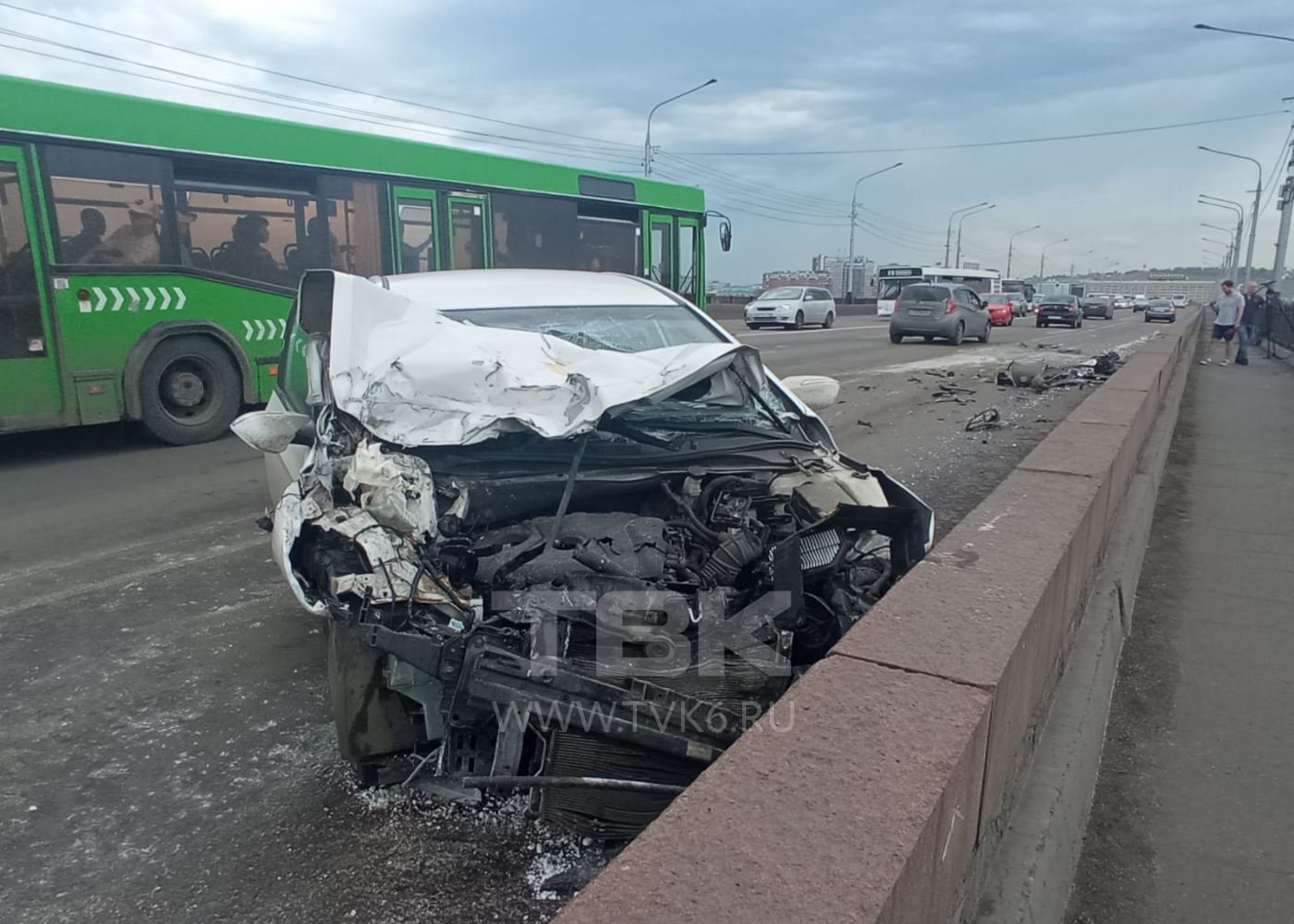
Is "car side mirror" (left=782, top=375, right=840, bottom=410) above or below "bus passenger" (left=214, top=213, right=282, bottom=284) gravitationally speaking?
below

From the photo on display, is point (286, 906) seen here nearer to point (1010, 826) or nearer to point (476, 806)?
point (476, 806)

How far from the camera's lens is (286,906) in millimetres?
2324

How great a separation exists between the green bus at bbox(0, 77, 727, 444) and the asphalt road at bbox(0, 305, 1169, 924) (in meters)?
2.08

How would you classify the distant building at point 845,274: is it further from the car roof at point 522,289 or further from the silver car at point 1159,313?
the car roof at point 522,289

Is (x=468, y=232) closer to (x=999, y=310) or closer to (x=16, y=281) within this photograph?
(x=16, y=281)

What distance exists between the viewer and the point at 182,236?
873 centimetres

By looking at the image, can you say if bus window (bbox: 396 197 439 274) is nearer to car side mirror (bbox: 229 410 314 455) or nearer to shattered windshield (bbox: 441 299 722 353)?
shattered windshield (bbox: 441 299 722 353)

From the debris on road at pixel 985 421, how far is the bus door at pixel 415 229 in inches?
268

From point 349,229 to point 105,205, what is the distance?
2.46m

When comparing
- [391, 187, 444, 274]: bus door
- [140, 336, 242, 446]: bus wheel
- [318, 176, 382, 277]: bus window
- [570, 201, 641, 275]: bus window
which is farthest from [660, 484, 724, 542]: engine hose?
[570, 201, 641, 275]: bus window

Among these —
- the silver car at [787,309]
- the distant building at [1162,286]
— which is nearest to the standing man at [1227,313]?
the silver car at [787,309]

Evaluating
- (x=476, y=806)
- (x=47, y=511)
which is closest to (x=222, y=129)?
(x=47, y=511)

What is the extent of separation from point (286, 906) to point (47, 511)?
17.0 feet

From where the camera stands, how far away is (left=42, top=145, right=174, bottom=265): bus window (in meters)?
7.89
